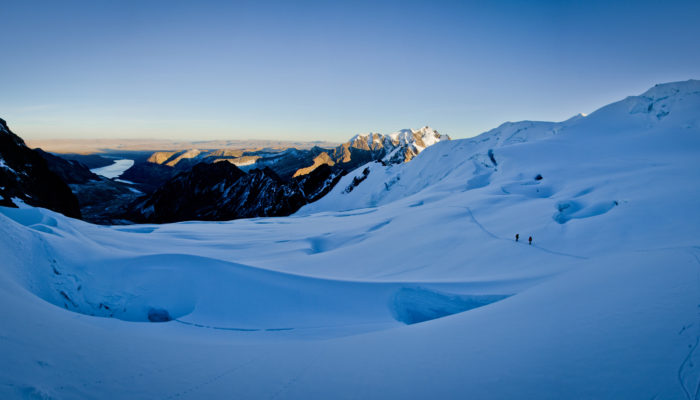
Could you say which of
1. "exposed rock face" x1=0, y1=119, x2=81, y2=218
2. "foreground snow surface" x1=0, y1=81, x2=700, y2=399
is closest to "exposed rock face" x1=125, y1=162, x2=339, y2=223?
"exposed rock face" x1=0, y1=119, x2=81, y2=218

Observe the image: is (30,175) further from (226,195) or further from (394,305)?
(394,305)

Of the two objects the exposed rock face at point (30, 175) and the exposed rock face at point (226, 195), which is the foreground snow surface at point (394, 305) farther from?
the exposed rock face at point (226, 195)

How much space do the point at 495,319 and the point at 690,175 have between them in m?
17.9

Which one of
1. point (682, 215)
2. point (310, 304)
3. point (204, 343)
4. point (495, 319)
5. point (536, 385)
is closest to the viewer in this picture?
point (536, 385)

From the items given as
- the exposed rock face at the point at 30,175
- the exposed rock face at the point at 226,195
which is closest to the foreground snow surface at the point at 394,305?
the exposed rock face at the point at 30,175

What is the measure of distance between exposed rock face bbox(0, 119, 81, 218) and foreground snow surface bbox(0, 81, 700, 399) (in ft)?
105

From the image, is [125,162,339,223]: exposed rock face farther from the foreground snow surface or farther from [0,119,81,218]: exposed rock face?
the foreground snow surface

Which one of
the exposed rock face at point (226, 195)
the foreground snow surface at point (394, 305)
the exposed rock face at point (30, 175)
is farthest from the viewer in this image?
the exposed rock face at point (226, 195)

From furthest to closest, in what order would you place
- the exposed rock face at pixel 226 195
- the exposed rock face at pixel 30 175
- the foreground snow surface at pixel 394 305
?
the exposed rock face at pixel 226 195, the exposed rock face at pixel 30 175, the foreground snow surface at pixel 394 305

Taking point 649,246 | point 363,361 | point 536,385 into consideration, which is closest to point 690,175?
point 649,246

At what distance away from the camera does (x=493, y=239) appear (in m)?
12.6

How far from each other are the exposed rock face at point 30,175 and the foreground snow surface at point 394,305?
3193 centimetres

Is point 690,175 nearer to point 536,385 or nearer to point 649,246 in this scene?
point 649,246

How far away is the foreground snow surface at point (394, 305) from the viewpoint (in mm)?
3707
